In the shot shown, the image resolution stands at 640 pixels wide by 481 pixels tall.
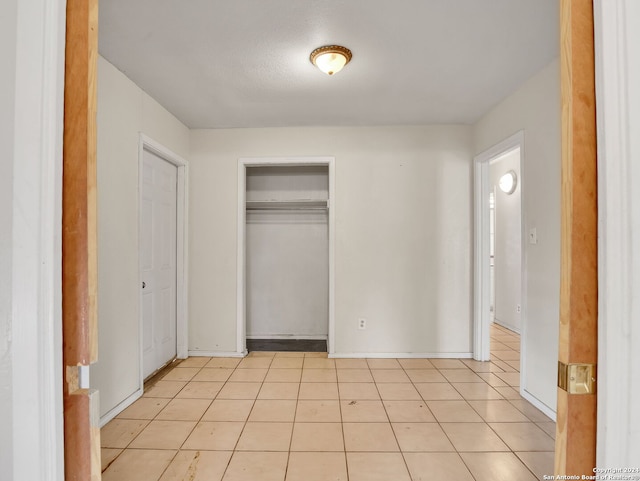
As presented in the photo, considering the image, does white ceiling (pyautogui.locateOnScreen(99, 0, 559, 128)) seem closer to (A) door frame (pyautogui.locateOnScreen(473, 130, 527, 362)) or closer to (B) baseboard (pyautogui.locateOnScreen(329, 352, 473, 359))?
(A) door frame (pyautogui.locateOnScreen(473, 130, 527, 362))

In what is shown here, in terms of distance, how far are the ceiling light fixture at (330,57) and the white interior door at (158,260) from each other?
5.73 ft

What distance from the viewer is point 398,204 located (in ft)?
11.0

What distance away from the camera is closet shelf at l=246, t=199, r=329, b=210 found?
4.00 meters

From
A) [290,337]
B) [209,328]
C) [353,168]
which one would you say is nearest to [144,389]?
[209,328]

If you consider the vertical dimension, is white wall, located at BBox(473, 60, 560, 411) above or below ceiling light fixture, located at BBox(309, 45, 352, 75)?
below

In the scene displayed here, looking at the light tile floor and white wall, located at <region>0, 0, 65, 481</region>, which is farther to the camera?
the light tile floor

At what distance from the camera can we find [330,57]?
2027mm

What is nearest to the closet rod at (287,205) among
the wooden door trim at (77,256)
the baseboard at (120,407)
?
the baseboard at (120,407)

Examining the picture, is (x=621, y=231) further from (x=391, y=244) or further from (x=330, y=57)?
(x=391, y=244)

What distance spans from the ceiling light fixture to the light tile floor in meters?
2.46

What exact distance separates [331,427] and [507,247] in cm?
390

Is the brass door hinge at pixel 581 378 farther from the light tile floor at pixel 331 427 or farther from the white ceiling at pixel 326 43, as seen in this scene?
the white ceiling at pixel 326 43

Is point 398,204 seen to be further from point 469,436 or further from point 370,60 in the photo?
point 469,436

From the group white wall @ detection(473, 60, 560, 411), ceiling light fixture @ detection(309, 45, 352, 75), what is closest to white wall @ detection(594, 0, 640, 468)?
ceiling light fixture @ detection(309, 45, 352, 75)
